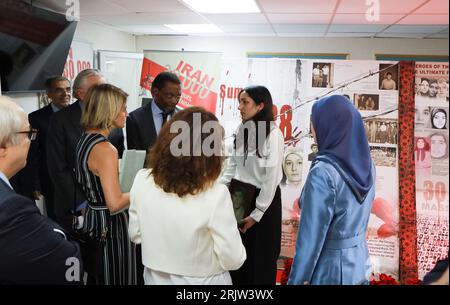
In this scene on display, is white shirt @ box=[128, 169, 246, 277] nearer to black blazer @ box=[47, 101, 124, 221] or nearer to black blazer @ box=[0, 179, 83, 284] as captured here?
black blazer @ box=[0, 179, 83, 284]

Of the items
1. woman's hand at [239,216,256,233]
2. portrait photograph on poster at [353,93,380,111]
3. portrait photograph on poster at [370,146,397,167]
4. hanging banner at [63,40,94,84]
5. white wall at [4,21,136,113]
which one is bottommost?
woman's hand at [239,216,256,233]

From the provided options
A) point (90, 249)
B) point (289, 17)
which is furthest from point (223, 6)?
point (90, 249)

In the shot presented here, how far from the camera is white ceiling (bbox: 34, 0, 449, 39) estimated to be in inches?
80.4

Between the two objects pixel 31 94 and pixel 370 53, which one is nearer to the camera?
pixel 31 94

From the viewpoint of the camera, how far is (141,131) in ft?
6.32

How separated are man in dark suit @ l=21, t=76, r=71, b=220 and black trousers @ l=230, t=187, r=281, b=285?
1.09 m

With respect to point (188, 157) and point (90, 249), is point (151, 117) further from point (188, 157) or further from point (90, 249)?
point (188, 157)

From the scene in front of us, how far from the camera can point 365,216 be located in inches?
48.6

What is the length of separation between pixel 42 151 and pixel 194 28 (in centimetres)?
149

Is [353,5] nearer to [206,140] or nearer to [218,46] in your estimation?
[218,46]

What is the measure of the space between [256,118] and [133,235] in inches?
38.6

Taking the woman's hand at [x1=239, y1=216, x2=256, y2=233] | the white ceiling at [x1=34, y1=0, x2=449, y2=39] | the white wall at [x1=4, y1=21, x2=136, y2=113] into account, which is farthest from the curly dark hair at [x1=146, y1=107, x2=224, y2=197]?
the white wall at [x1=4, y1=21, x2=136, y2=113]
